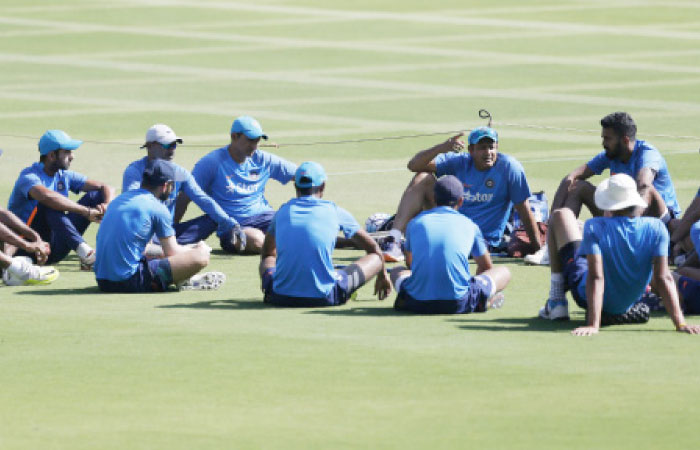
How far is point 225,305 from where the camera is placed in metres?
13.0

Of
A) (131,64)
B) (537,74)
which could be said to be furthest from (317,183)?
(131,64)

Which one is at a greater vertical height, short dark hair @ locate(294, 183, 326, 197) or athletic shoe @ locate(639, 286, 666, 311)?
short dark hair @ locate(294, 183, 326, 197)

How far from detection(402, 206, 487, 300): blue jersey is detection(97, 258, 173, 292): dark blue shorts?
8.12 ft

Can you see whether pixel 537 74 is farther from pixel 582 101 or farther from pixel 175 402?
pixel 175 402

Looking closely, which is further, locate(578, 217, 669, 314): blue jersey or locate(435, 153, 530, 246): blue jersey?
locate(435, 153, 530, 246): blue jersey

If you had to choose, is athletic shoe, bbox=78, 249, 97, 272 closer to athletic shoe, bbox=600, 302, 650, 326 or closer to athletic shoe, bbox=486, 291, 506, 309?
athletic shoe, bbox=486, 291, 506, 309

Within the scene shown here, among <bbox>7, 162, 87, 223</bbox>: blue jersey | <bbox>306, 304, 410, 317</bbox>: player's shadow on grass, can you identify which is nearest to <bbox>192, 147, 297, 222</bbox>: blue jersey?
<bbox>7, 162, 87, 223</bbox>: blue jersey

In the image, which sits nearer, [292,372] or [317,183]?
[292,372]

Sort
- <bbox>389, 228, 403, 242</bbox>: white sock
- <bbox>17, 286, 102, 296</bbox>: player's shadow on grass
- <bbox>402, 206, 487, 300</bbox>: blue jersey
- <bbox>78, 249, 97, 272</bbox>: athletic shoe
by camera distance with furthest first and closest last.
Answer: <bbox>389, 228, 403, 242</bbox>: white sock
<bbox>78, 249, 97, 272</bbox>: athletic shoe
<bbox>17, 286, 102, 296</bbox>: player's shadow on grass
<bbox>402, 206, 487, 300</bbox>: blue jersey

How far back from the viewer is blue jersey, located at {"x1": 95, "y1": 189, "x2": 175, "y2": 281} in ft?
44.0

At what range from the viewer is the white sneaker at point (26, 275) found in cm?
1415

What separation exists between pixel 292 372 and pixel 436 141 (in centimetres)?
1556

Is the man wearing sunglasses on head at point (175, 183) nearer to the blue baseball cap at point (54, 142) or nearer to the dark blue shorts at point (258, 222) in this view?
the blue baseball cap at point (54, 142)

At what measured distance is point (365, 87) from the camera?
33.1 m
